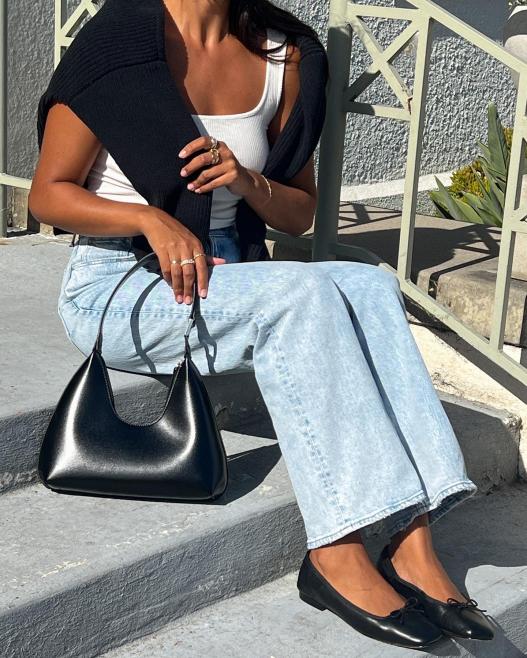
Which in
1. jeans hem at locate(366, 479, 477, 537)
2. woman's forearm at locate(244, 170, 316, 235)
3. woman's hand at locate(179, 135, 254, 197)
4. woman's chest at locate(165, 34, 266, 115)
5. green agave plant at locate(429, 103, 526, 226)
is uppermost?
woman's chest at locate(165, 34, 266, 115)

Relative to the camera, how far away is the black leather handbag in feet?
6.39

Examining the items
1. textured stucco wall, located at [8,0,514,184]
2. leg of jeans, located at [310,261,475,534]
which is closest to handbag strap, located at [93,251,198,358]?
leg of jeans, located at [310,261,475,534]

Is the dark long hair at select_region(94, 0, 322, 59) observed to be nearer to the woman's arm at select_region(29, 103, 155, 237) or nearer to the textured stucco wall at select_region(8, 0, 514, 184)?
the woman's arm at select_region(29, 103, 155, 237)

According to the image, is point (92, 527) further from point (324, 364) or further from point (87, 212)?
point (87, 212)

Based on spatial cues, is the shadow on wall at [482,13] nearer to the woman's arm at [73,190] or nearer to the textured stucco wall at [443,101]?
the textured stucco wall at [443,101]

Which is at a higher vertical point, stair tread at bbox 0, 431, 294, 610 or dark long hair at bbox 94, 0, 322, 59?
dark long hair at bbox 94, 0, 322, 59

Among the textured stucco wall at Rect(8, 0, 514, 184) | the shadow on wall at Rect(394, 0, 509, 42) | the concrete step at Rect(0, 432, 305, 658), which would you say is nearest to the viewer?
the concrete step at Rect(0, 432, 305, 658)

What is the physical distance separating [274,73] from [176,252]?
2.03 feet

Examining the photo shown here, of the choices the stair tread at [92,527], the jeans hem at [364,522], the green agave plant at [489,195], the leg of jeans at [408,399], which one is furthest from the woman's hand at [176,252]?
the green agave plant at [489,195]

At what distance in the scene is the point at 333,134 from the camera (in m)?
2.69

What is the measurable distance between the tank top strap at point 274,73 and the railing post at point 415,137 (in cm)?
32

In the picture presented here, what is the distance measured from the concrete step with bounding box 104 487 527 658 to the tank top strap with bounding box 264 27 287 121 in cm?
106

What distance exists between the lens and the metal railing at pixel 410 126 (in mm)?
2426

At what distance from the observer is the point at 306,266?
6.76 ft
